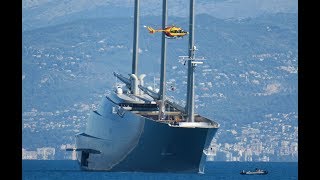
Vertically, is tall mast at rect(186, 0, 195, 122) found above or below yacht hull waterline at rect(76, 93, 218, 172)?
above

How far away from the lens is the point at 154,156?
12050 centimetres

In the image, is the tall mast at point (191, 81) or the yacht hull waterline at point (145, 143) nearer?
the yacht hull waterline at point (145, 143)

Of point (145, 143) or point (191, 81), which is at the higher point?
point (191, 81)

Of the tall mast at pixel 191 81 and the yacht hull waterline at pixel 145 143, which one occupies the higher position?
the tall mast at pixel 191 81

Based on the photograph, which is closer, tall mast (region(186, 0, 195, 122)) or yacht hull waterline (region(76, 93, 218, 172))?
yacht hull waterline (region(76, 93, 218, 172))
